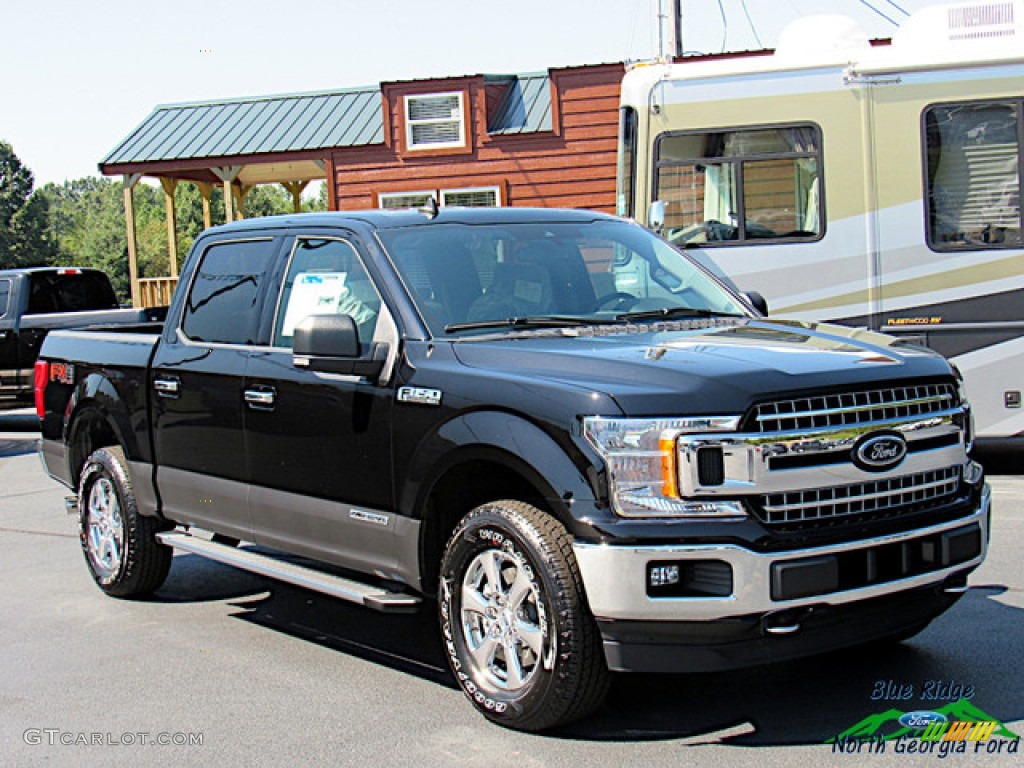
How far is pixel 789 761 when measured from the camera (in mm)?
4324

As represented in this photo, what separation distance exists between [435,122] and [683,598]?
22.9m

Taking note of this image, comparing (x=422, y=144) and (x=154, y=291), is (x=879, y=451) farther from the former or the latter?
(x=154, y=291)

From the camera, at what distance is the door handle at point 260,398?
5.86 meters

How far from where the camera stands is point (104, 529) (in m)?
7.34

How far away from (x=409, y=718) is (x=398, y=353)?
4.71ft

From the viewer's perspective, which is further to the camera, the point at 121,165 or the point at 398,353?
the point at 121,165

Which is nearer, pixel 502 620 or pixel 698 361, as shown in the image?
pixel 698 361

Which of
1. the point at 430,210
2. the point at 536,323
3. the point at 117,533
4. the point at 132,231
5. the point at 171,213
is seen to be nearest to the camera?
the point at 536,323

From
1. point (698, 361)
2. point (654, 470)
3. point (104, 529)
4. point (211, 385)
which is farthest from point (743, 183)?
point (654, 470)

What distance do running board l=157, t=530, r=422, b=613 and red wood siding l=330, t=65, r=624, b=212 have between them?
1906 centimetres

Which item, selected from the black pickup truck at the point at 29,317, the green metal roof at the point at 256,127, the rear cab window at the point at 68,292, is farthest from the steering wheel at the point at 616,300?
the green metal roof at the point at 256,127

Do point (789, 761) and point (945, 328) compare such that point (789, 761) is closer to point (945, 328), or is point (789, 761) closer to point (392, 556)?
point (392, 556)

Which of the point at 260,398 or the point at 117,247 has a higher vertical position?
the point at 117,247

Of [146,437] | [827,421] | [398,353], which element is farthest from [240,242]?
[827,421]
